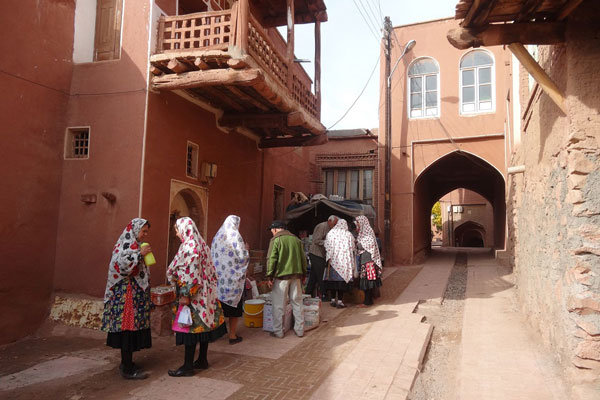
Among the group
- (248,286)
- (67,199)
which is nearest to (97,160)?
(67,199)

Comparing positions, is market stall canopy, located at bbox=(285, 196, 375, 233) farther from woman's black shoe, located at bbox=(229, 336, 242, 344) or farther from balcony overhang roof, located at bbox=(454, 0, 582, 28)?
balcony overhang roof, located at bbox=(454, 0, 582, 28)

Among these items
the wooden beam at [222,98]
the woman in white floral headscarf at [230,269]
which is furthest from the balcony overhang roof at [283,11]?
the woman in white floral headscarf at [230,269]

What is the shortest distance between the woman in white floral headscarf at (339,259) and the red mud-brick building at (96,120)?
9.16 feet

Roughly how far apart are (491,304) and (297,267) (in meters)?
4.15

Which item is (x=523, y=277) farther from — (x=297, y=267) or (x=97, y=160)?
(x=97, y=160)

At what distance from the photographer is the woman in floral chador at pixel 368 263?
24.9ft

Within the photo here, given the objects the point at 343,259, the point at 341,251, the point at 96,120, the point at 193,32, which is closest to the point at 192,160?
the point at 96,120

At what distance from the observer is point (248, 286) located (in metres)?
7.12

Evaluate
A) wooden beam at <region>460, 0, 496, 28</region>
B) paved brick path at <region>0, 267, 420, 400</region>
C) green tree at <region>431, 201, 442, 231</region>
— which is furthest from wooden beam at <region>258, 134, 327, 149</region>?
green tree at <region>431, 201, 442, 231</region>

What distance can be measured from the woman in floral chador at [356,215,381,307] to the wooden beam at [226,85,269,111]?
3204 millimetres

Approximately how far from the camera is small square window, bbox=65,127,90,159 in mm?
6998

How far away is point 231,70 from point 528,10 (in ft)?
13.6

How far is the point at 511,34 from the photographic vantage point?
433cm

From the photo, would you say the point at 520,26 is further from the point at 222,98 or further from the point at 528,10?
the point at 222,98
